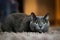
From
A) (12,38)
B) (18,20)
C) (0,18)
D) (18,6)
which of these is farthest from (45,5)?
(12,38)

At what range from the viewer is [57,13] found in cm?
312

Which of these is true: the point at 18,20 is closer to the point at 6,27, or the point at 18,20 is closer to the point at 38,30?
the point at 6,27

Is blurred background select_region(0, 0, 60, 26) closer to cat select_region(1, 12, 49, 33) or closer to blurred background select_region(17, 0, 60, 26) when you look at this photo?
blurred background select_region(17, 0, 60, 26)

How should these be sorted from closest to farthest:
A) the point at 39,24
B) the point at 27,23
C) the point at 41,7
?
the point at 39,24 < the point at 27,23 < the point at 41,7

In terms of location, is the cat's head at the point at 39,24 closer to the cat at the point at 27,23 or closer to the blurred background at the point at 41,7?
the cat at the point at 27,23

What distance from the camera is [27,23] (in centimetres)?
183

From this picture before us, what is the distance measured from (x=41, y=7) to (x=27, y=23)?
1262 mm

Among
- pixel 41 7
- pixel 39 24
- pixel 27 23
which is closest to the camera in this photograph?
pixel 39 24

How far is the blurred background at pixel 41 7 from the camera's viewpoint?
9.89 feet

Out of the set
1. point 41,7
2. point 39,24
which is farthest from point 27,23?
point 41,7

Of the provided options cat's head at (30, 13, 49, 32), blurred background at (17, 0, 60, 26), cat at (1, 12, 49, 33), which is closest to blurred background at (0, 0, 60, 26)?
blurred background at (17, 0, 60, 26)

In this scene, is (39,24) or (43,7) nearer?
(39,24)

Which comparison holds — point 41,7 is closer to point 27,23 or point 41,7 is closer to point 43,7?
point 43,7

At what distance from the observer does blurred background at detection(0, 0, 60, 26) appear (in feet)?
9.89
